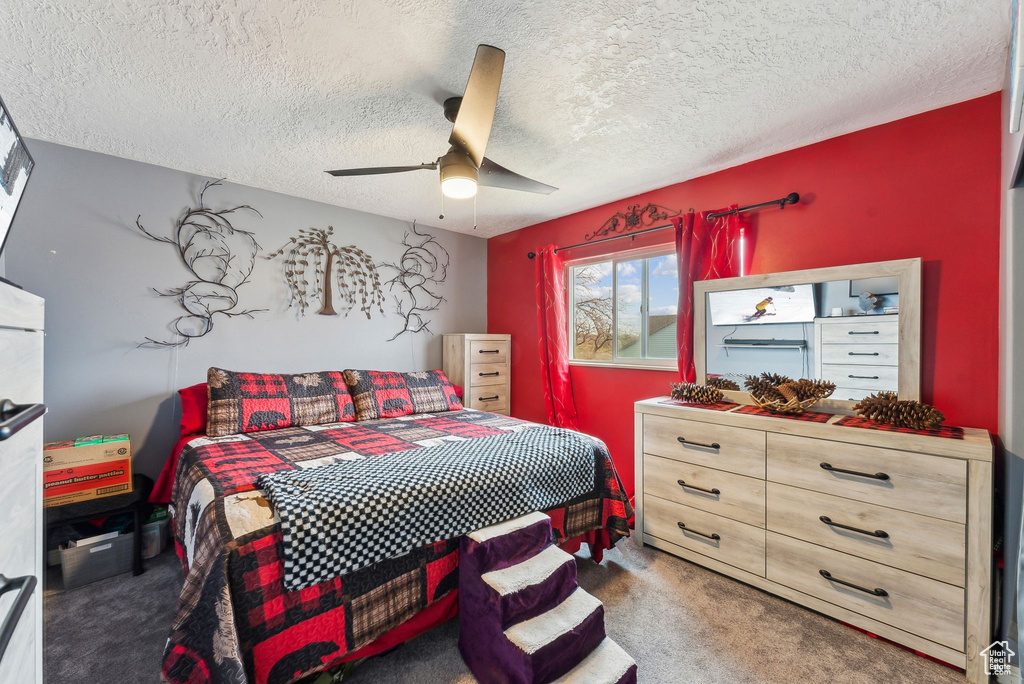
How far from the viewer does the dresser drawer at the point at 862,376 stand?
6.56ft

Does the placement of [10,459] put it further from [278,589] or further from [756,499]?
[756,499]

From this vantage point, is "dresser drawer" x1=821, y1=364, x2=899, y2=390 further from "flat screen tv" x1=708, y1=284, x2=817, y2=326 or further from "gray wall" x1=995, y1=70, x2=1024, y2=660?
"gray wall" x1=995, y1=70, x2=1024, y2=660

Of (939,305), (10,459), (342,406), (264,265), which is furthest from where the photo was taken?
(264,265)

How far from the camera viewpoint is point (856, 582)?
1733mm

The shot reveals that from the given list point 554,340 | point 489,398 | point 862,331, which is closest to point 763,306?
point 862,331

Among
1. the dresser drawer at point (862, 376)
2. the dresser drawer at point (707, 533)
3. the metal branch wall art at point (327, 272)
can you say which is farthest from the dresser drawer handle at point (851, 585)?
the metal branch wall art at point (327, 272)

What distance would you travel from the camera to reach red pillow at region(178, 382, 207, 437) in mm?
2488

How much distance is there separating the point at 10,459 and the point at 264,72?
1676 millimetres

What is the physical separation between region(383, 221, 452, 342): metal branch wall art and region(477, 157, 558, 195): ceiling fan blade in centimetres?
185

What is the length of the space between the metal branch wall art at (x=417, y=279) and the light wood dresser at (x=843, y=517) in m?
2.43

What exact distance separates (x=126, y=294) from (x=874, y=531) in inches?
164

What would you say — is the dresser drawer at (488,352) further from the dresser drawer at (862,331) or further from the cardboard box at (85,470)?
the dresser drawer at (862,331)

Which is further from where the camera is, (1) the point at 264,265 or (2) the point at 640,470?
(1) the point at 264,265

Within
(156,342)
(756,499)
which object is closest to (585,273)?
(756,499)
